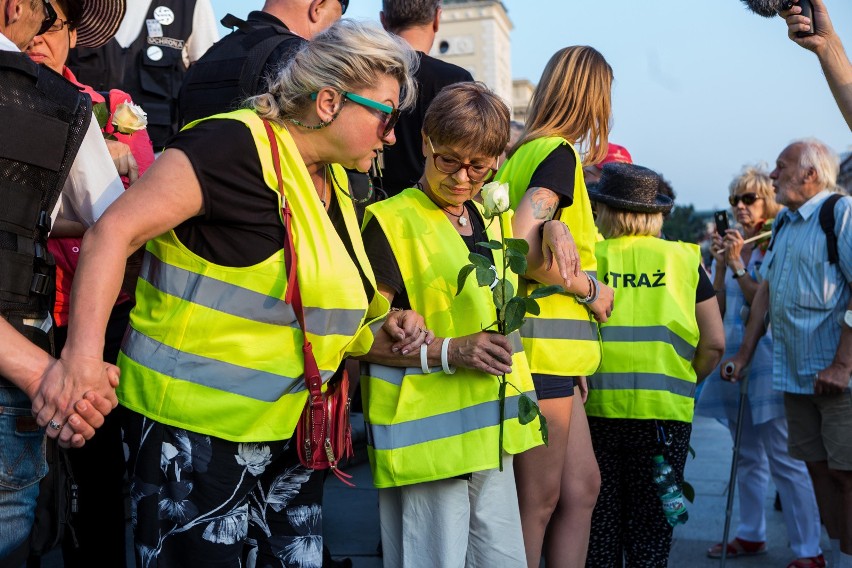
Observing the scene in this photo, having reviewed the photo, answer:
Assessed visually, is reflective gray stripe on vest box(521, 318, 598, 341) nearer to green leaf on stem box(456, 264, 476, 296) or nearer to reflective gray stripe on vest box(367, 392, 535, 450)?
reflective gray stripe on vest box(367, 392, 535, 450)

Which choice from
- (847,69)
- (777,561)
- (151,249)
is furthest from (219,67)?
(777,561)

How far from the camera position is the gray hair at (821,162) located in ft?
18.2

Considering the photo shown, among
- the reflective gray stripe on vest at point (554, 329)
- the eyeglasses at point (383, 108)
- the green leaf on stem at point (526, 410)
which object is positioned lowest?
the green leaf on stem at point (526, 410)

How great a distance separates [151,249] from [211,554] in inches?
33.6

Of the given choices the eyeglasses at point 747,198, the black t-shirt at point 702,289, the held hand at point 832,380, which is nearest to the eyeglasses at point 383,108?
the black t-shirt at point 702,289

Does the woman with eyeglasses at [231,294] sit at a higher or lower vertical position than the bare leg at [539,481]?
higher

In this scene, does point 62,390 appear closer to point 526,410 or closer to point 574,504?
point 526,410

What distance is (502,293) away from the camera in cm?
304

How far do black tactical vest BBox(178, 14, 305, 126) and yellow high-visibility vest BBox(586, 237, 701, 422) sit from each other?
2.06m

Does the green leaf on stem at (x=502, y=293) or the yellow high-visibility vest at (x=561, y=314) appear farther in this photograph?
the yellow high-visibility vest at (x=561, y=314)

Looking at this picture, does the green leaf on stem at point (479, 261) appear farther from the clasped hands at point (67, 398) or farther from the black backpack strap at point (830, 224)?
the black backpack strap at point (830, 224)

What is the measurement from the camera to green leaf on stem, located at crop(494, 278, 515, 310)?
3037 millimetres

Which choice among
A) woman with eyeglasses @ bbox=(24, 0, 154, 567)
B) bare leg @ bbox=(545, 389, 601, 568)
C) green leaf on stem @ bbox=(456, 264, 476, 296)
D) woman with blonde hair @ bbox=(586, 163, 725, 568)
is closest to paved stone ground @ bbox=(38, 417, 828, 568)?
woman with blonde hair @ bbox=(586, 163, 725, 568)

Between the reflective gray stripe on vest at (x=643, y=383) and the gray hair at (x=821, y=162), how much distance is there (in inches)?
71.6
